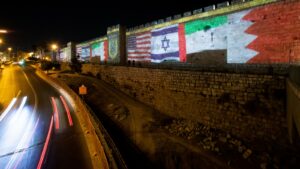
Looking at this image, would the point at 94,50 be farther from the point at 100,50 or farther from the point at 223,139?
the point at 223,139

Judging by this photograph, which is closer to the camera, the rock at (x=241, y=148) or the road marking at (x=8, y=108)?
the rock at (x=241, y=148)

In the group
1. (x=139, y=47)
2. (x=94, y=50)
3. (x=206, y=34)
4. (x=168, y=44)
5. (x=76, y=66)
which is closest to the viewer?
(x=206, y=34)

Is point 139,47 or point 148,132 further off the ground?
point 139,47

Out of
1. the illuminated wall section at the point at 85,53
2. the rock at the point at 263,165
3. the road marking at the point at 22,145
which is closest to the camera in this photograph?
the road marking at the point at 22,145

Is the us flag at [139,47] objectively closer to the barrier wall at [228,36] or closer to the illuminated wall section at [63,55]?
the barrier wall at [228,36]

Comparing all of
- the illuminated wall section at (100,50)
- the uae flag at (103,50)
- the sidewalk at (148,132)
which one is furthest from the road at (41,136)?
the illuminated wall section at (100,50)

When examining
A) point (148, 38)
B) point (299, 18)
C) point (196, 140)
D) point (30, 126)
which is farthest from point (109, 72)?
point (299, 18)

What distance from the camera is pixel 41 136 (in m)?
16.0

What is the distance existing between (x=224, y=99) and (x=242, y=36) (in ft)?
17.5

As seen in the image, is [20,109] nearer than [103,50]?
Yes

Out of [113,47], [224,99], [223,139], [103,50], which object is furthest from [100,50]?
[223,139]

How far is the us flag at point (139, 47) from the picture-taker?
98.0 feet

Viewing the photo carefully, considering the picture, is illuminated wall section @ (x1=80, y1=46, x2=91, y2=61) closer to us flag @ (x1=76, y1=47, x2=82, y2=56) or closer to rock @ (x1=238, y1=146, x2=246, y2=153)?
us flag @ (x1=76, y1=47, x2=82, y2=56)

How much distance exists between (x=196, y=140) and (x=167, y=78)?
312 inches
